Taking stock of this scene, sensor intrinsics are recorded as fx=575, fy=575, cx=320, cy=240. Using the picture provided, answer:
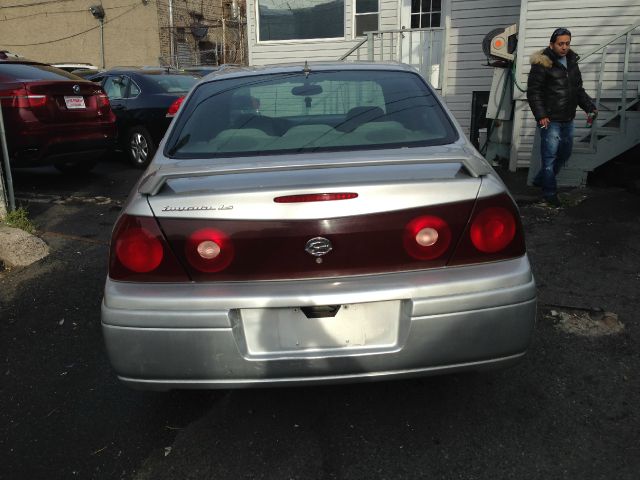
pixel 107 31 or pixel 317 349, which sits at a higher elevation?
pixel 107 31

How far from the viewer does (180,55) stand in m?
24.7

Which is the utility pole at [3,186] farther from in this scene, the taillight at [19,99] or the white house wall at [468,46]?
the white house wall at [468,46]

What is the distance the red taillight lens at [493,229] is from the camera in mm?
2238

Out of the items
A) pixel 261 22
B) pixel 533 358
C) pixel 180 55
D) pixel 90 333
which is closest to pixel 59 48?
pixel 180 55

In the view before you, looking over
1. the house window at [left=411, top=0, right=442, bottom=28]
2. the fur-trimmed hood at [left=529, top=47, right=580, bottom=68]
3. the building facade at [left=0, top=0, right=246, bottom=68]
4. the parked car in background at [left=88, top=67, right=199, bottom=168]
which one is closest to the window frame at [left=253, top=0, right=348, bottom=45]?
the house window at [left=411, top=0, right=442, bottom=28]

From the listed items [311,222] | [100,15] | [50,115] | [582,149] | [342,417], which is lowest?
[342,417]

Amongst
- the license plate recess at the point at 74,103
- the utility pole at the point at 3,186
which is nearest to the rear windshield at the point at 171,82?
the license plate recess at the point at 74,103

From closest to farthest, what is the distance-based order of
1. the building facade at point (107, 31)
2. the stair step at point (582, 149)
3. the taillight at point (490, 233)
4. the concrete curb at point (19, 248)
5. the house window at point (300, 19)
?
the taillight at point (490, 233) < the concrete curb at point (19, 248) < the stair step at point (582, 149) < the house window at point (300, 19) < the building facade at point (107, 31)

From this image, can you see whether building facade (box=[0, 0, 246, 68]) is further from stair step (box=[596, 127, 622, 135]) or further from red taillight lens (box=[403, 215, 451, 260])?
red taillight lens (box=[403, 215, 451, 260])

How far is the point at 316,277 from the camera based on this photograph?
7.19 ft

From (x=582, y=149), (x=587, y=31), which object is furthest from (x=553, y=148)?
(x=587, y=31)

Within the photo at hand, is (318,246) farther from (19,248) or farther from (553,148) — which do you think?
(553,148)

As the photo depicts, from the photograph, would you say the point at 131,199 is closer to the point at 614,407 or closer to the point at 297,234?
the point at 297,234

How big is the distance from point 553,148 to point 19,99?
6.18m
